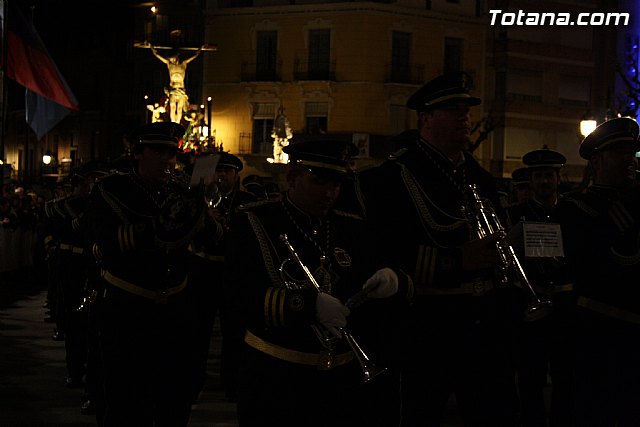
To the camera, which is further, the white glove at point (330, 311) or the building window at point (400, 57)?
the building window at point (400, 57)

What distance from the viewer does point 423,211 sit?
6.20 m

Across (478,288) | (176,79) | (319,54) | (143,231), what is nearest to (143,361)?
(143,231)

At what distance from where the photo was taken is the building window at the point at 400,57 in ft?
170

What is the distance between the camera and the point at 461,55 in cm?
5341

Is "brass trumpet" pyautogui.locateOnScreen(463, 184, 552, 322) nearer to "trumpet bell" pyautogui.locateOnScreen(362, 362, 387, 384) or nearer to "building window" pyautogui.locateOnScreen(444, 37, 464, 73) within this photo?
"trumpet bell" pyautogui.locateOnScreen(362, 362, 387, 384)

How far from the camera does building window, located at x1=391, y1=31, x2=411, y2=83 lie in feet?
170

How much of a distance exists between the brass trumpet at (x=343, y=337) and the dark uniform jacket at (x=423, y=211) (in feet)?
2.31

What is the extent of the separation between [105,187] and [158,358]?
1.30 meters

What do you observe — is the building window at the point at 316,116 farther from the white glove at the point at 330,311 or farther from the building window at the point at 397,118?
the white glove at the point at 330,311

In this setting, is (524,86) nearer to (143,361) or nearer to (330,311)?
(143,361)

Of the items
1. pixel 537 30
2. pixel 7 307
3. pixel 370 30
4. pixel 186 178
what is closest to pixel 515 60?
pixel 537 30

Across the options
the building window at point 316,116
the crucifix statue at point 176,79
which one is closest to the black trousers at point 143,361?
the crucifix statue at point 176,79

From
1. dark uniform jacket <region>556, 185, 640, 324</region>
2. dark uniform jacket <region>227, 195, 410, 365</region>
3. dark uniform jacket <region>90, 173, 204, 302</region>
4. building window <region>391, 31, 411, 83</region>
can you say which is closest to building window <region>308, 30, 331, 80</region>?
building window <region>391, 31, 411, 83</region>

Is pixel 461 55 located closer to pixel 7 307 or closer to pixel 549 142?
pixel 549 142
